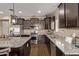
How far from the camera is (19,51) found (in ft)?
8.96

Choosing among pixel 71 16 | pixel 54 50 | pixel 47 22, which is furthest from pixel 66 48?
pixel 47 22

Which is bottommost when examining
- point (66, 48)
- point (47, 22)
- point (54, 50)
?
point (54, 50)

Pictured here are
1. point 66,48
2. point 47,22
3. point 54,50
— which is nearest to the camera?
point 66,48

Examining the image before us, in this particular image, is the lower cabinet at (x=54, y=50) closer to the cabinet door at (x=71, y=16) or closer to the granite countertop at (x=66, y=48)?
the granite countertop at (x=66, y=48)

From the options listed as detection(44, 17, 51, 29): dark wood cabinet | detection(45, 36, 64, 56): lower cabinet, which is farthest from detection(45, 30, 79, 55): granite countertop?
detection(44, 17, 51, 29): dark wood cabinet

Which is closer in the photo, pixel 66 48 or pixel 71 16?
pixel 66 48

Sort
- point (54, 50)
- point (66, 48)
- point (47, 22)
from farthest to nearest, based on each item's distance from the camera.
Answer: point (47, 22) → point (54, 50) → point (66, 48)

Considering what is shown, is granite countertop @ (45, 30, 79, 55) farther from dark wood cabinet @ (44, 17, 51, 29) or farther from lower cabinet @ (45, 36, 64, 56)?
dark wood cabinet @ (44, 17, 51, 29)

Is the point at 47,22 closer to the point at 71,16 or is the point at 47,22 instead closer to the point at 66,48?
the point at 71,16

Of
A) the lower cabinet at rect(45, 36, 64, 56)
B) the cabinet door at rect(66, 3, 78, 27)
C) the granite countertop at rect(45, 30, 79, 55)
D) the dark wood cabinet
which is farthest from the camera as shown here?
the dark wood cabinet

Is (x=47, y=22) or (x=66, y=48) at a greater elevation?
(x=47, y=22)

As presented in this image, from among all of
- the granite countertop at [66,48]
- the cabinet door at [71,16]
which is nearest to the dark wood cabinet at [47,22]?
the granite countertop at [66,48]

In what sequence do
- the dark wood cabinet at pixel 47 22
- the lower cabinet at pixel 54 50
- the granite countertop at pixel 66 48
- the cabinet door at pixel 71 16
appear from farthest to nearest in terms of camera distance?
the dark wood cabinet at pixel 47 22 → the cabinet door at pixel 71 16 → the lower cabinet at pixel 54 50 → the granite countertop at pixel 66 48

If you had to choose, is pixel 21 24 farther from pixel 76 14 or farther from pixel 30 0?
pixel 30 0
